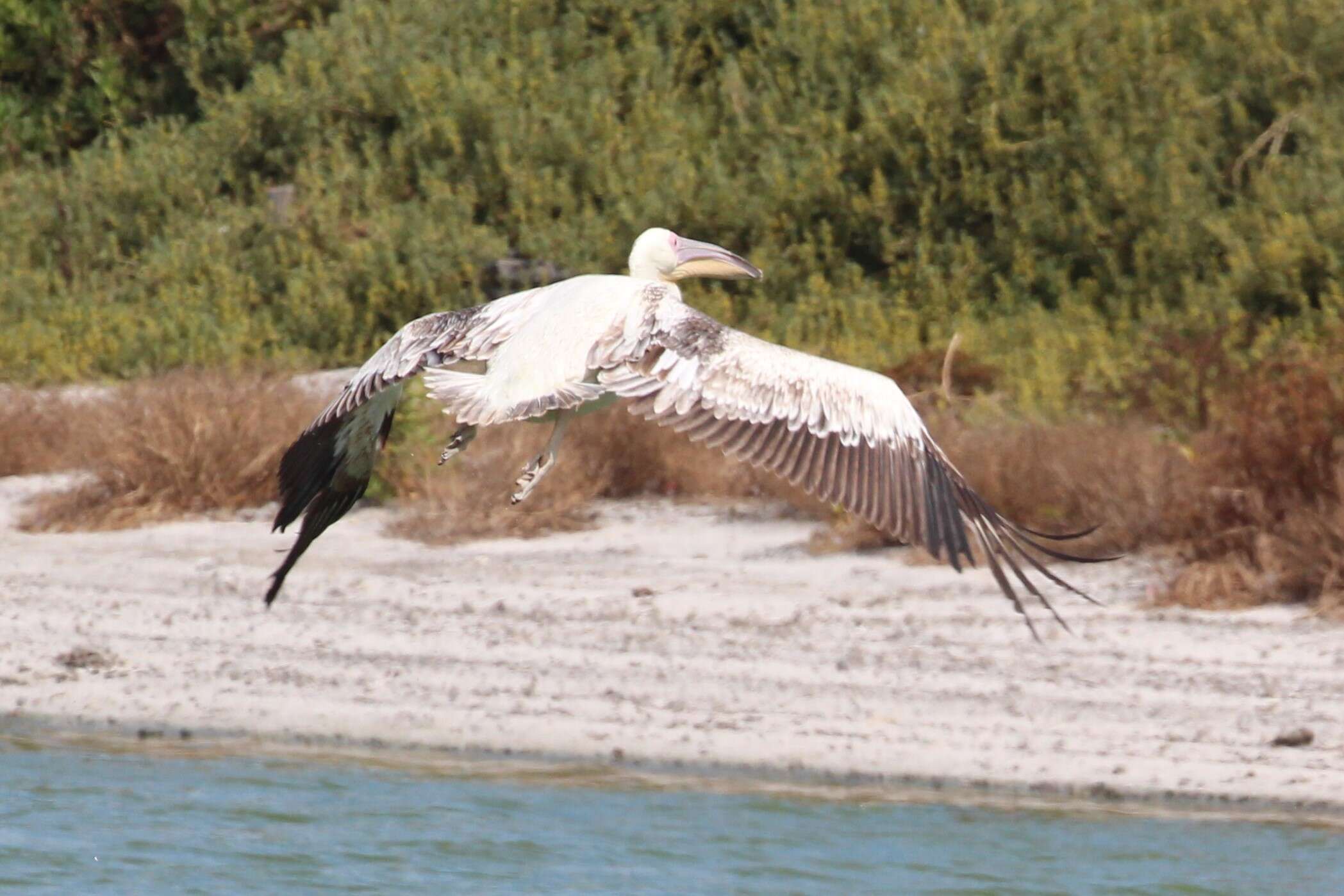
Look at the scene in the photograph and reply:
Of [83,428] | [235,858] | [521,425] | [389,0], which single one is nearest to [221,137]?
[389,0]

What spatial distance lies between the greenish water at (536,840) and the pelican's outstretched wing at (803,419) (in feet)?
4.09

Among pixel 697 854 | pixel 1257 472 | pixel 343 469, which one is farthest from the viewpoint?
pixel 1257 472

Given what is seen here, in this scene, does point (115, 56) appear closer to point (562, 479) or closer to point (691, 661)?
point (562, 479)

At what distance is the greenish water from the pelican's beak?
1792 mm

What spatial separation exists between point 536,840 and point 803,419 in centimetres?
205

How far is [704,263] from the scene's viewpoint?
274 inches

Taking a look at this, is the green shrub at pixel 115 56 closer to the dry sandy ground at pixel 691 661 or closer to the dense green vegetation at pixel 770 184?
the dense green vegetation at pixel 770 184

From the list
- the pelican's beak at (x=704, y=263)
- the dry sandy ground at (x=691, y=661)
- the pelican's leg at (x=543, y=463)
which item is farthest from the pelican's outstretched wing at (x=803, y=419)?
the dry sandy ground at (x=691, y=661)

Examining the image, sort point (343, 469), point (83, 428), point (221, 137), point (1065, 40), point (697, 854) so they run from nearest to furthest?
point (343, 469)
point (697, 854)
point (83, 428)
point (1065, 40)
point (221, 137)

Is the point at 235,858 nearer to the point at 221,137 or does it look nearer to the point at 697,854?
the point at 697,854

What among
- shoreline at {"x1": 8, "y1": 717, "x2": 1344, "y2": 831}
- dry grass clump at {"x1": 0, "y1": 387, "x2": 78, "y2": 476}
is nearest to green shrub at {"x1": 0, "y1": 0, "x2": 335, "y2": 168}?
dry grass clump at {"x1": 0, "y1": 387, "x2": 78, "y2": 476}

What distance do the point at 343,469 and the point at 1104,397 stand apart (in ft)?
15.6

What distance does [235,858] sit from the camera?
7.39m

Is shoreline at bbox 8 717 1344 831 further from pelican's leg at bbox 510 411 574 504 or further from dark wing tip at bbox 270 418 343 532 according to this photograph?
pelican's leg at bbox 510 411 574 504
